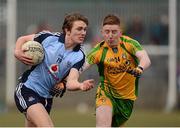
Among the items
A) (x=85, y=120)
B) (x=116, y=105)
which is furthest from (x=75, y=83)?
(x=85, y=120)

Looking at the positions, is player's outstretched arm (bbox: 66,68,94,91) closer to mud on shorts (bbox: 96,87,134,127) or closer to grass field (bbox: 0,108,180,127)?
mud on shorts (bbox: 96,87,134,127)

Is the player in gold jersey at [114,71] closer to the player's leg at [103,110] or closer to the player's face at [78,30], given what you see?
the player's leg at [103,110]

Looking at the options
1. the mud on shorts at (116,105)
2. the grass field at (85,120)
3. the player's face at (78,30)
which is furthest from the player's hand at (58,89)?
the grass field at (85,120)

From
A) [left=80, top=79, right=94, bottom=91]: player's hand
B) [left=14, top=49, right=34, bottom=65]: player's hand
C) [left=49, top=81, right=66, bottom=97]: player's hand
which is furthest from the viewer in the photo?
[left=49, top=81, right=66, bottom=97]: player's hand

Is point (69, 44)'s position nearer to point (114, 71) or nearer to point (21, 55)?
point (21, 55)

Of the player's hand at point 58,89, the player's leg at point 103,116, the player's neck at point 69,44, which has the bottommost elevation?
the player's leg at point 103,116

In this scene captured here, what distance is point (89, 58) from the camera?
1174cm

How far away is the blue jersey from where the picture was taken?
10719mm

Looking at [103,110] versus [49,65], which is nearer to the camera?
[49,65]

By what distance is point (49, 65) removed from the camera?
424 inches

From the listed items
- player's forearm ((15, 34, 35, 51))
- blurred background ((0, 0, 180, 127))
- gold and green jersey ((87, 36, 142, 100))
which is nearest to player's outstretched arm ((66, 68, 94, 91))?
player's forearm ((15, 34, 35, 51))

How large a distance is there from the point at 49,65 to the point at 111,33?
1239mm

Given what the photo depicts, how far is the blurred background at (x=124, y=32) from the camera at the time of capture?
2500 centimetres

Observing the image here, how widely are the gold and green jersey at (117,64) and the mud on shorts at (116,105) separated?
79 mm
